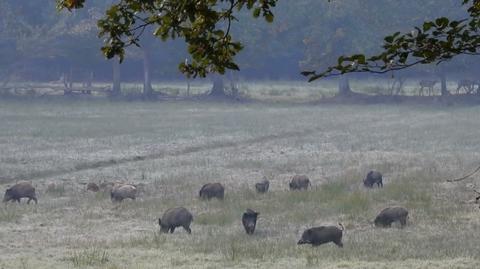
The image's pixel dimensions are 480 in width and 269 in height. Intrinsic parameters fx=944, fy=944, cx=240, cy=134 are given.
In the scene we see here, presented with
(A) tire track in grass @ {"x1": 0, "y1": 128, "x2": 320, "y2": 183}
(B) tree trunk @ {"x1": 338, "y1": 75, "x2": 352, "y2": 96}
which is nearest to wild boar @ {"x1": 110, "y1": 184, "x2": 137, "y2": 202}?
(A) tire track in grass @ {"x1": 0, "y1": 128, "x2": 320, "y2": 183}

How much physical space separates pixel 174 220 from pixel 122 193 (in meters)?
3.53

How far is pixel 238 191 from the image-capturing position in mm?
20328

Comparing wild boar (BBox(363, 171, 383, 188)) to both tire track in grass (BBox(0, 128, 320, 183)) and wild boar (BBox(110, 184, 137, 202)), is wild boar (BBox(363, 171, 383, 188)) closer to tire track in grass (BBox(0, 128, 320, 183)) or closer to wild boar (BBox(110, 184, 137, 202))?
wild boar (BBox(110, 184, 137, 202))

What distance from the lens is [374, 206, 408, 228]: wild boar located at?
1552 cm

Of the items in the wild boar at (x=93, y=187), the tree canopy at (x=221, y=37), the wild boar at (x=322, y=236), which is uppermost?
the tree canopy at (x=221, y=37)

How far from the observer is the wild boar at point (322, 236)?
13.9m

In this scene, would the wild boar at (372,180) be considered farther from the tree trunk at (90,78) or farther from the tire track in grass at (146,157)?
the tree trunk at (90,78)

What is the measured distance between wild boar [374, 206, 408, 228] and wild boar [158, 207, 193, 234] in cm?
316

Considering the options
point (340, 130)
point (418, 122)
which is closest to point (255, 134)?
point (340, 130)

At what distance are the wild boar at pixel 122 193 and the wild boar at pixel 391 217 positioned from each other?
17.9 ft

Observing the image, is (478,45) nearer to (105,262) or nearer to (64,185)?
(105,262)

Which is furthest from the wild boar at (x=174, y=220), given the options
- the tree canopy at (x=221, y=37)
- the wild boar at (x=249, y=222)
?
the tree canopy at (x=221, y=37)

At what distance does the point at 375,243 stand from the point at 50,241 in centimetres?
499

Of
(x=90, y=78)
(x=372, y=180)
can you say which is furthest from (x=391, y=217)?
(x=90, y=78)
